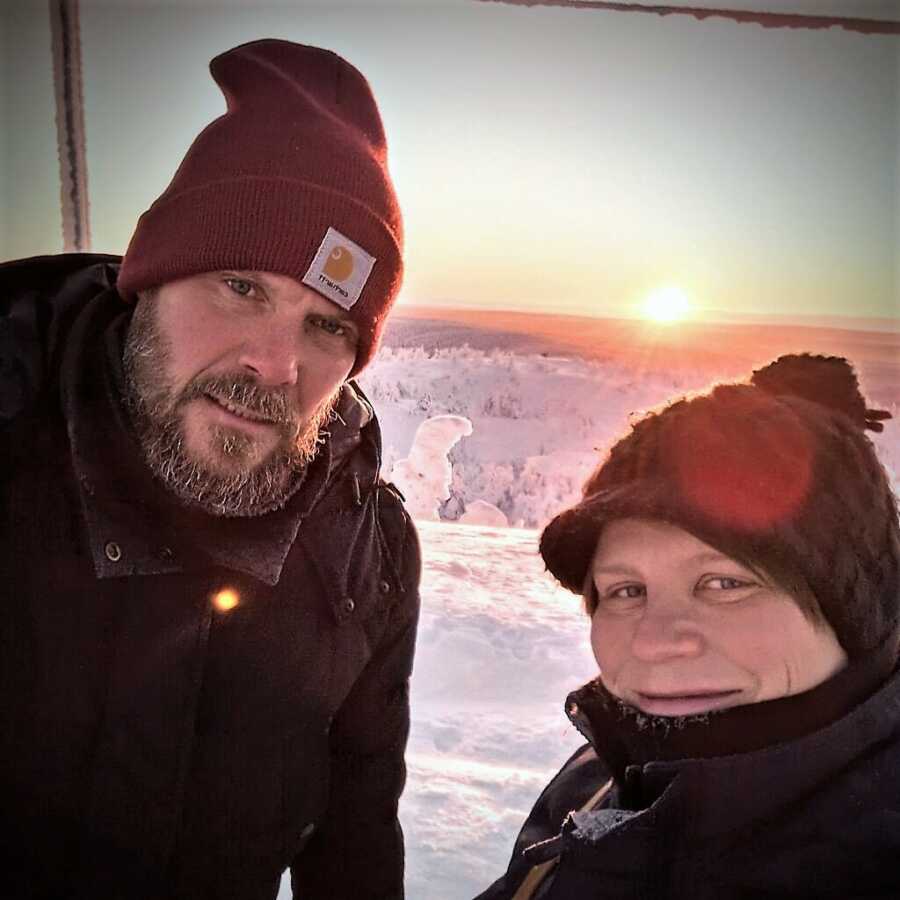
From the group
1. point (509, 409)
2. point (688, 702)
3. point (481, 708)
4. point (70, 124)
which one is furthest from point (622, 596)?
point (509, 409)

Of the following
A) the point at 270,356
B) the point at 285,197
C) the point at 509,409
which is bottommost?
the point at 509,409

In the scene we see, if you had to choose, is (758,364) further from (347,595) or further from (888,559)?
(347,595)

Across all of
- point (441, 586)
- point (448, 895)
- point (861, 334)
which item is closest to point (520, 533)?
point (441, 586)

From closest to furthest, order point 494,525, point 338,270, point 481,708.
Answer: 1. point 338,270
2. point 481,708
3. point 494,525

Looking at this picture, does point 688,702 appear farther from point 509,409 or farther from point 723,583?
point 509,409

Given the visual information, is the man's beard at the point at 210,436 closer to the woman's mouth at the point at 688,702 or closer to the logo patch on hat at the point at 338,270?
the logo patch on hat at the point at 338,270

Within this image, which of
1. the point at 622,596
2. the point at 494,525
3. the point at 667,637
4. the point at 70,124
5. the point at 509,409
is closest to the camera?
the point at 667,637
